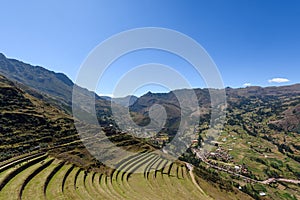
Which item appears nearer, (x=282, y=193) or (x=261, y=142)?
(x=282, y=193)

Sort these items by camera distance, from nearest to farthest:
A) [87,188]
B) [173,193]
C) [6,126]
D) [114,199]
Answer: [114,199], [87,188], [173,193], [6,126]

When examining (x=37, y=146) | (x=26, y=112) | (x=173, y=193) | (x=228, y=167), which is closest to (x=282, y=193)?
(x=228, y=167)

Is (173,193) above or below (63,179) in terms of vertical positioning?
below

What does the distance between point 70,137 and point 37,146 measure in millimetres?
10445

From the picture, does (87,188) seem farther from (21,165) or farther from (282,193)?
(282,193)

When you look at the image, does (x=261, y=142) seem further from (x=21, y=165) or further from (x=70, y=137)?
(x=21, y=165)

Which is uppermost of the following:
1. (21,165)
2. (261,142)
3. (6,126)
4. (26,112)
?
(26,112)

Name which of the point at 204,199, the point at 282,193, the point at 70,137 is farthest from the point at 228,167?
the point at 70,137

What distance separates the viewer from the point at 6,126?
177 feet

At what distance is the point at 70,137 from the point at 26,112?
817 inches

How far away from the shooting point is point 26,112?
219 ft

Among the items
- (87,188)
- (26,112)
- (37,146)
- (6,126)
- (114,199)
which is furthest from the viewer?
(26,112)

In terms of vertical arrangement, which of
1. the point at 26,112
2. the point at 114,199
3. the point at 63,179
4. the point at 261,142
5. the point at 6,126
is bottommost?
the point at 261,142

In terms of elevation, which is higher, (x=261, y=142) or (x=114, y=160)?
(x=114, y=160)
